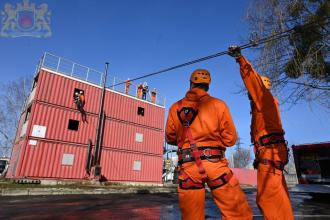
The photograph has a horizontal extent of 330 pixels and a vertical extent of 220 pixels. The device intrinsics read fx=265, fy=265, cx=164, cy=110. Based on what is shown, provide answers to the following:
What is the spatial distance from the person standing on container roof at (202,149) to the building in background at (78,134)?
1929cm

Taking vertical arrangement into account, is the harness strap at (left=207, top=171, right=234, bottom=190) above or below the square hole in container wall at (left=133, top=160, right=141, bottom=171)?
below

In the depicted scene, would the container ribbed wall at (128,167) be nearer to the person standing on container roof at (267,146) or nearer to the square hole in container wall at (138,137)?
the square hole in container wall at (138,137)

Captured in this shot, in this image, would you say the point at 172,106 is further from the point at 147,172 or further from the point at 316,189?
the point at 147,172

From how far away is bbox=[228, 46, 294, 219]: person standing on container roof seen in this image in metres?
3.41

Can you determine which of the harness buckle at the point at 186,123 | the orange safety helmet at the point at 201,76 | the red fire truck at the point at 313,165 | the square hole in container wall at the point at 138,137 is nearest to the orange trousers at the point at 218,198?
the harness buckle at the point at 186,123

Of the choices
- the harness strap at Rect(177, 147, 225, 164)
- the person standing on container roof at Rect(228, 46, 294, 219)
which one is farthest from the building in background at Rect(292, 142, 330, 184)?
the harness strap at Rect(177, 147, 225, 164)

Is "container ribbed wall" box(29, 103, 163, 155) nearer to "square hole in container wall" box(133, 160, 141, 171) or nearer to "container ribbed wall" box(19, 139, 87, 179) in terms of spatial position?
"container ribbed wall" box(19, 139, 87, 179)

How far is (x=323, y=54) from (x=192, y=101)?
7.41 metres

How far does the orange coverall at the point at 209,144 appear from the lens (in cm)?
260

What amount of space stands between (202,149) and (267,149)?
52.3 inches

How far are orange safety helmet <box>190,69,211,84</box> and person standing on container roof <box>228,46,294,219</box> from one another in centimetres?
87

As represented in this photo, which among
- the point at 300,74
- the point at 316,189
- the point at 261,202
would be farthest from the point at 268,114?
the point at 316,189

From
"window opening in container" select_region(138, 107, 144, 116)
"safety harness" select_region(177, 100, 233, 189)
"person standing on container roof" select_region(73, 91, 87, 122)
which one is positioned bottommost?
"safety harness" select_region(177, 100, 233, 189)

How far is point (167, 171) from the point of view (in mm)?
37531
